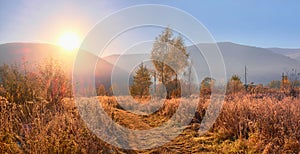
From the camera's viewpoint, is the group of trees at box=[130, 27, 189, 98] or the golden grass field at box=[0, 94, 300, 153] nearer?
the golden grass field at box=[0, 94, 300, 153]

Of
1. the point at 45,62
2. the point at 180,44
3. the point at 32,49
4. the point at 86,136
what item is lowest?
the point at 86,136

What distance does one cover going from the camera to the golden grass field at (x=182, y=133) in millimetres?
3549

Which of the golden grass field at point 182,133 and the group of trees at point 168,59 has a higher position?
the group of trees at point 168,59

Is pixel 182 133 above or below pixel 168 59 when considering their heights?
below

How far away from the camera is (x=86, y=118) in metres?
5.61

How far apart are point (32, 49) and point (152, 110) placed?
137 meters

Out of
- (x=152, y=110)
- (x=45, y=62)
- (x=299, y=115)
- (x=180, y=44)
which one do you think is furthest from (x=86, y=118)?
(x=180, y=44)

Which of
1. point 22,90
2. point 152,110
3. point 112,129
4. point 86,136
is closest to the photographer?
point 86,136

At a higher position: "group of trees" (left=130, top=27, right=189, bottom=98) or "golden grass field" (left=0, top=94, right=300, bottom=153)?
"group of trees" (left=130, top=27, right=189, bottom=98)

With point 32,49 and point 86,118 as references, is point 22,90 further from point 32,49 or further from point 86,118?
point 32,49

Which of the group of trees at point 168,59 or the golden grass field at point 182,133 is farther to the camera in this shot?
the group of trees at point 168,59

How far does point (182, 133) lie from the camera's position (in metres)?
6.90

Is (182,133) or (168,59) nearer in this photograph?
(182,133)

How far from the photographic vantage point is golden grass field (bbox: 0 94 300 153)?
3.55 m
